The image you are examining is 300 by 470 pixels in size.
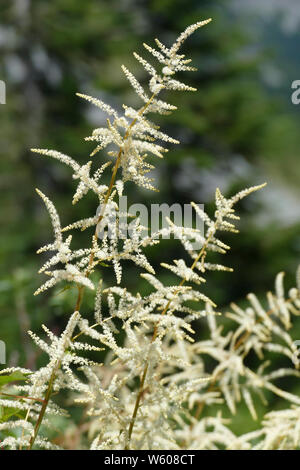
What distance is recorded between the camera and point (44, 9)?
5.71 m

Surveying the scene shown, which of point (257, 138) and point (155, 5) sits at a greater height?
point (155, 5)

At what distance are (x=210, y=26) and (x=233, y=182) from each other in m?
1.55

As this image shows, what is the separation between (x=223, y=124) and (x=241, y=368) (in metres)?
4.56

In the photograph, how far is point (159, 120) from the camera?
4.91 m

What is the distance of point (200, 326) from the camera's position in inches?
183

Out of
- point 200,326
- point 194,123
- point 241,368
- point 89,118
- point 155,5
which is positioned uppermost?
point 155,5

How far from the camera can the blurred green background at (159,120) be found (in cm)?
484

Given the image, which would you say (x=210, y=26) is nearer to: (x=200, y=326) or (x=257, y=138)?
(x=257, y=138)

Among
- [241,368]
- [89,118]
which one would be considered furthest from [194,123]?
[241,368]

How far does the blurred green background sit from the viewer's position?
484 centimetres
